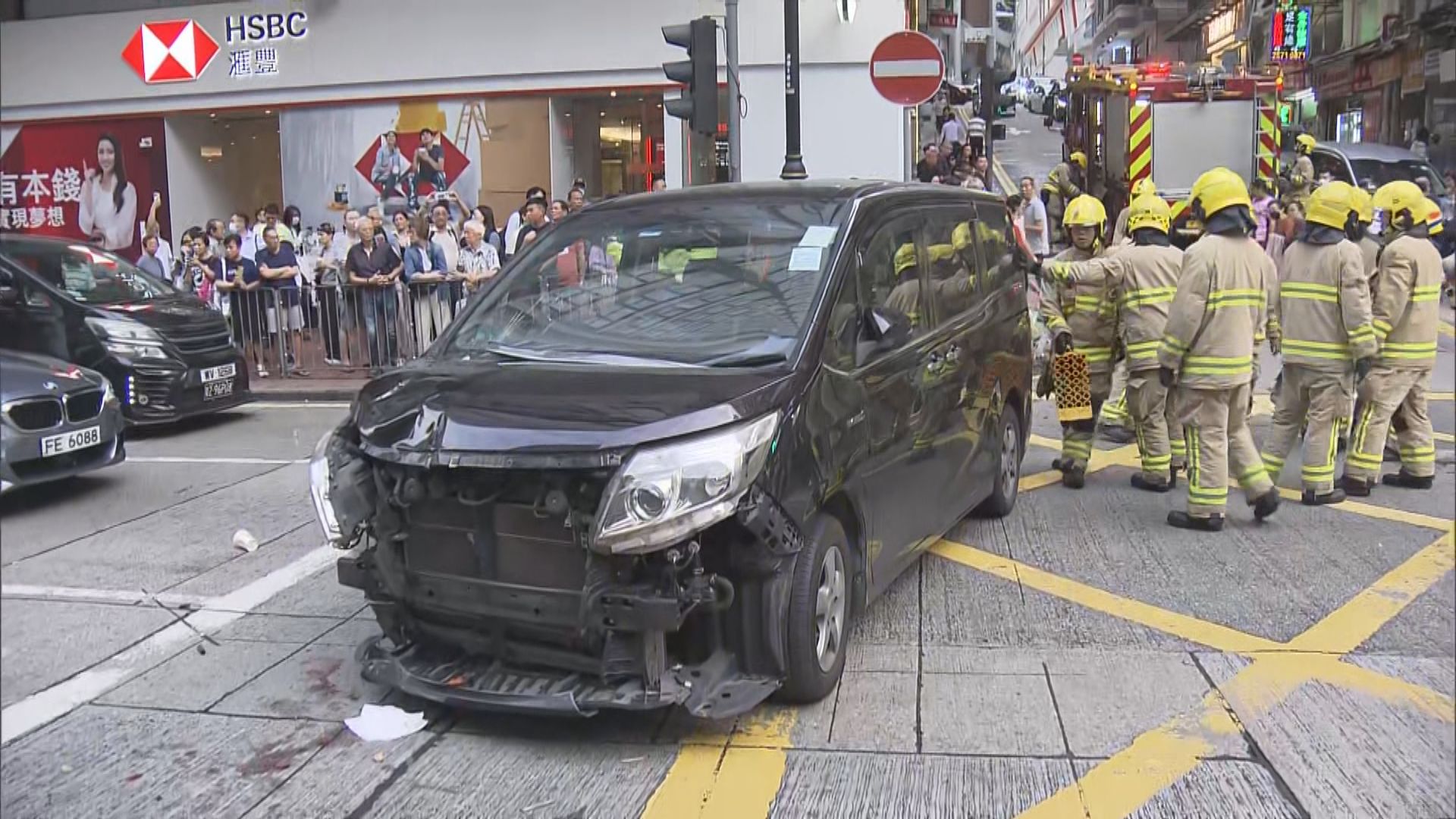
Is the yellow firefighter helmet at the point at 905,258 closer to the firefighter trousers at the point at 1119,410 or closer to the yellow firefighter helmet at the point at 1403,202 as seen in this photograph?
the firefighter trousers at the point at 1119,410

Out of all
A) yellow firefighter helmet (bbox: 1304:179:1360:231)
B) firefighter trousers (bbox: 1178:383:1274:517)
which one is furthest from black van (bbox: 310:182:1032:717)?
yellow firefighter helmet (bbox: 1304:179:1360:231)

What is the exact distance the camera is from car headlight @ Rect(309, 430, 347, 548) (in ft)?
14.1

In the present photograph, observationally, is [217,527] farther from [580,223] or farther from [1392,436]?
[1392,436]

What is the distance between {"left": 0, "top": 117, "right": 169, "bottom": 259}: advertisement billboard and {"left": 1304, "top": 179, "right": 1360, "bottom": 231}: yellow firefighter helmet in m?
6.21

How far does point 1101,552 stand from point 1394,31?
2516 centimetres

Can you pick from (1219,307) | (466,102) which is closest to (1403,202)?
(1219,307)

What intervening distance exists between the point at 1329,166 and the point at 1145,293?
42.1 ft

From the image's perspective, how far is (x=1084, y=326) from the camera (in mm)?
7883

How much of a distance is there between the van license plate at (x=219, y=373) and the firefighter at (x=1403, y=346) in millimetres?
8588

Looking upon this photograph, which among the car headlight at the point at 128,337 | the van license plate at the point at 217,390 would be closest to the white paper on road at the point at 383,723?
the car headlight at the point at 128,337

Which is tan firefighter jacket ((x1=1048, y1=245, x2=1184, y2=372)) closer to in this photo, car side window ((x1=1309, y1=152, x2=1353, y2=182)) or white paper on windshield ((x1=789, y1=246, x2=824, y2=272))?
white paper on windshield ((x1=789, y1=246, x2=824, y2=272))

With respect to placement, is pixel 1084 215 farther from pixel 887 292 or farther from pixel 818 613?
pixel 818 613

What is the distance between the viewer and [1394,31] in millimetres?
26578

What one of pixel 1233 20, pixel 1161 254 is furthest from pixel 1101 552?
pixel 1233 20
